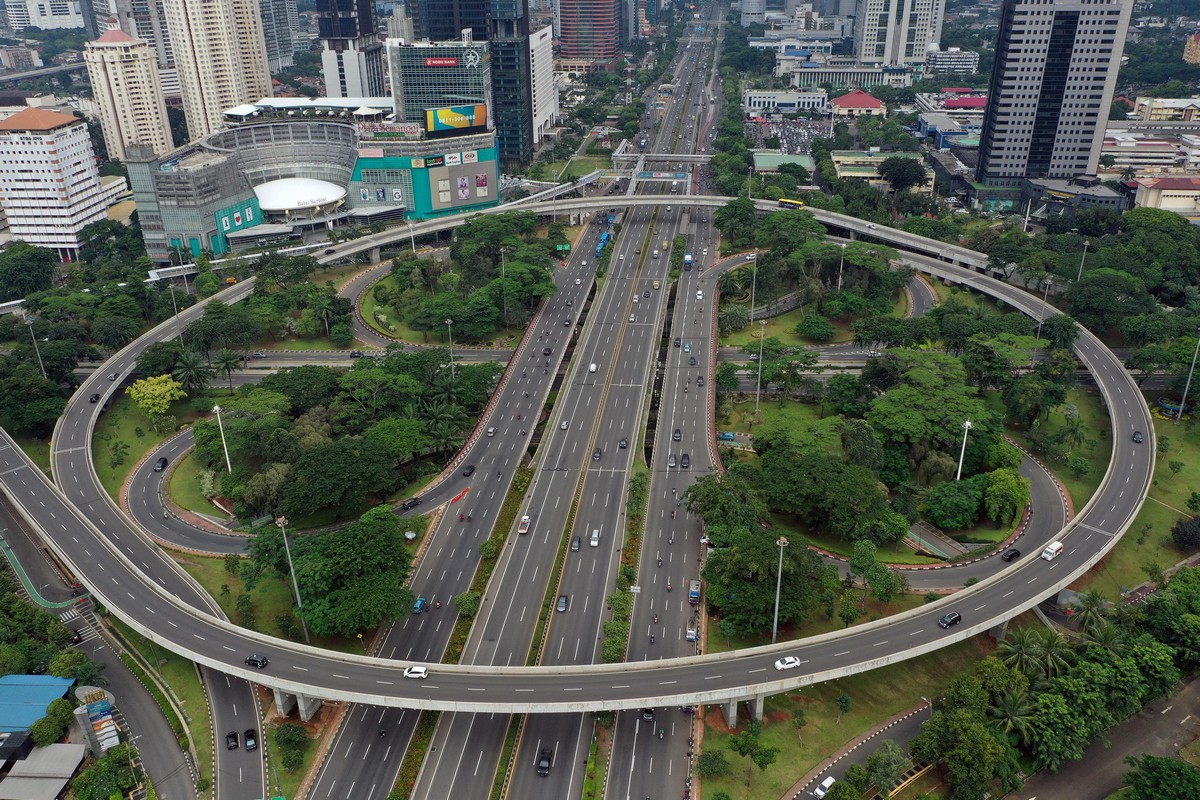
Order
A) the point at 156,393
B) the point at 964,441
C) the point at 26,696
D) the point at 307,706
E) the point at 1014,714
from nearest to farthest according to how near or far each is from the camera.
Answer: the point at 1014,714
the point at 307,706
the point at 26,696
the point at 964,441
the point at 156,393

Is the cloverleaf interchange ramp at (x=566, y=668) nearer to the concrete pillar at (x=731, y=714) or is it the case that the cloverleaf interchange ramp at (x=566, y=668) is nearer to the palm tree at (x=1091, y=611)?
the concrete pillar at (x=731, y=714)

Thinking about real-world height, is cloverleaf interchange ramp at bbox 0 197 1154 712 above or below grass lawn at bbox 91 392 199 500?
above

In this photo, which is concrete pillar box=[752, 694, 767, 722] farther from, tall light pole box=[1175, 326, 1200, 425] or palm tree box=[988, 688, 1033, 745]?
tall light pole box=[1175, 326, 1200, 425]

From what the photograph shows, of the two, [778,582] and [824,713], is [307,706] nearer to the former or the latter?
[778,582]

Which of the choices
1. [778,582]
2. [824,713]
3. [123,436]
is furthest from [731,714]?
[123,436]

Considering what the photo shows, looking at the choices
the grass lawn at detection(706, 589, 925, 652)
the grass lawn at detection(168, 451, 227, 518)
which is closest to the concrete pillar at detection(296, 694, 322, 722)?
the grass lawn at detection(706, 589, 925, 652)

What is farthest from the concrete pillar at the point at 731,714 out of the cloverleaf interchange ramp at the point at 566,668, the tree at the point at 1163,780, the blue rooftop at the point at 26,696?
the blue rooftop at the point at 26,696
